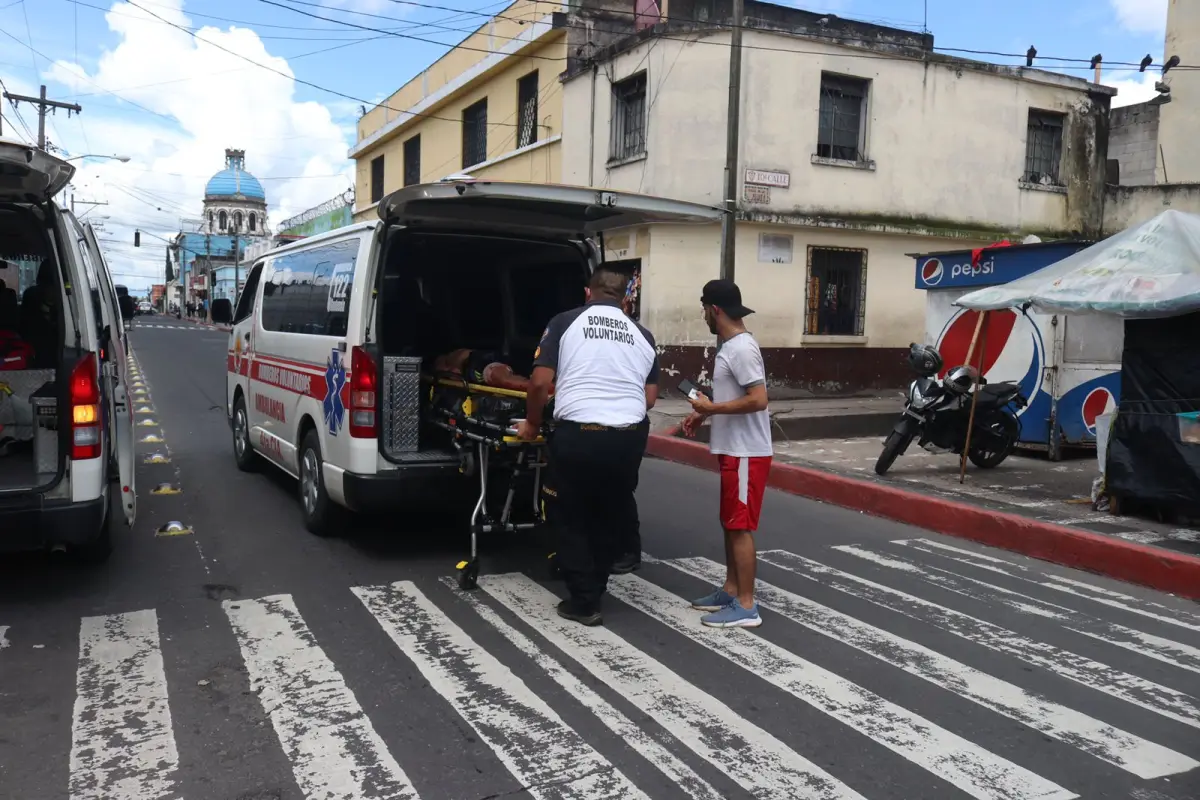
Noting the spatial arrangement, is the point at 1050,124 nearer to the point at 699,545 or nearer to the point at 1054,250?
the point at 1054,250

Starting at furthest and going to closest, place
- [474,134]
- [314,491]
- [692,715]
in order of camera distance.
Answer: [474,134] → [314,491] → [692,715]

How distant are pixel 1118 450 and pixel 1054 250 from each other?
3.59 m

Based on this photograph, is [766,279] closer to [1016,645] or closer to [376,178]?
[1016,645]

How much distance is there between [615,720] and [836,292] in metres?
13.5

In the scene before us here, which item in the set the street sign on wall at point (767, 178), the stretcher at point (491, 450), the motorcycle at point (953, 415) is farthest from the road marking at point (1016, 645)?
the street sign on wall at point (767, 178)

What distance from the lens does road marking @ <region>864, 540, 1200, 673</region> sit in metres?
4.75

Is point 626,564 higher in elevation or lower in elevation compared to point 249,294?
lower

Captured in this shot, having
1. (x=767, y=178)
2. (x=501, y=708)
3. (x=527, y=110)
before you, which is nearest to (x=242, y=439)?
(x=501, y=708)

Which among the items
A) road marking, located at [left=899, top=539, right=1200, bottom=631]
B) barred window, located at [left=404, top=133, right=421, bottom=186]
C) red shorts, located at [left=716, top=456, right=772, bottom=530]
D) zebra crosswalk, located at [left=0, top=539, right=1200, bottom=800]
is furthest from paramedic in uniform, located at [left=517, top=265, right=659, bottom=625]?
barred window, located at [left=404, top=133, right=421, bottom=186]

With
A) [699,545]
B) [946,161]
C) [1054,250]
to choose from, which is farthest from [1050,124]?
[699,545]

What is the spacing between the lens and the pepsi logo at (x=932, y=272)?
38.8ft

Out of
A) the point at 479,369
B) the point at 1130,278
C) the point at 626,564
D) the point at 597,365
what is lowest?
the point at 626,564

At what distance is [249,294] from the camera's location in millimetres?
8578

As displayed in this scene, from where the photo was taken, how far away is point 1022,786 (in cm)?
328
